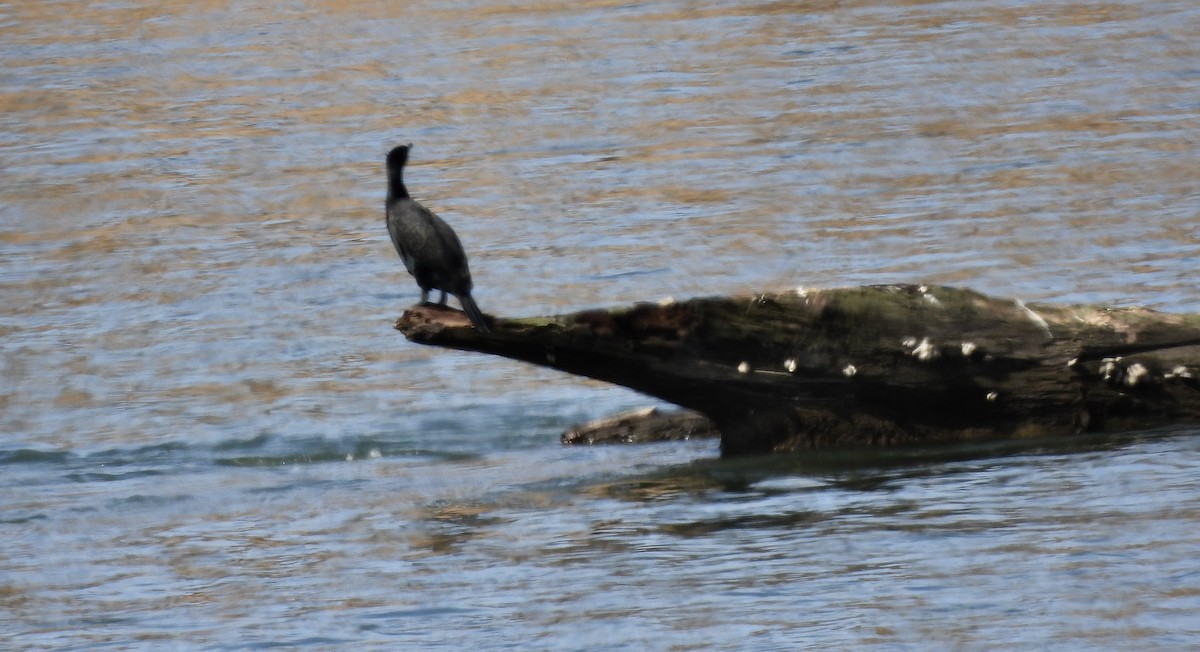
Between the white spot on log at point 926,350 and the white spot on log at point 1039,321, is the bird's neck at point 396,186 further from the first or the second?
the white spot on log at point 1039,321

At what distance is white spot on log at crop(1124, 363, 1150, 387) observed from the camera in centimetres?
806

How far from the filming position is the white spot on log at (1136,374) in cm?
806

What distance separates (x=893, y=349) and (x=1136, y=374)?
0.96m

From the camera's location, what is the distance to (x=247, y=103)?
816 inches

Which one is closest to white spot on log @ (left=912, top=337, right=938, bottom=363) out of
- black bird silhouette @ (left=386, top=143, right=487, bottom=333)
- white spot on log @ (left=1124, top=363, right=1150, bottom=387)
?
white spot on log @ (left=1124, top=363, right=1150, bottom=387)

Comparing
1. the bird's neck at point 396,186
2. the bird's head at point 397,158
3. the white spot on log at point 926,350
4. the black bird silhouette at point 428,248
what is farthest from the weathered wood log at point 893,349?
the bird's head at point 397,158

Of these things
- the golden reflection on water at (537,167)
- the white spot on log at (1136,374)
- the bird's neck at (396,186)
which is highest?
the bird's neck at (396,186)

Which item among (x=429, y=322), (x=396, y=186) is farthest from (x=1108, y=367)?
(x=396, y=186)

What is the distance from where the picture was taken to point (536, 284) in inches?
524

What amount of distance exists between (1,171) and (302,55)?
16.8ft

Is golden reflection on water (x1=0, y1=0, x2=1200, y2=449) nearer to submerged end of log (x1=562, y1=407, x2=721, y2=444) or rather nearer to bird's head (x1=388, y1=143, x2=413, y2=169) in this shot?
submerged end of log (x1=562, y1=407, x2=721, y2=444)

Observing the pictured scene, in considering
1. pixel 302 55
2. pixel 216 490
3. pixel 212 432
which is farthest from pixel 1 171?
pixel 216 490

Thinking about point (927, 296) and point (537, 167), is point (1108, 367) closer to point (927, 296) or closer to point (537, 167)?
point (927, 296)

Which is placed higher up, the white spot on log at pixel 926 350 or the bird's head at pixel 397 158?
the bird's head at pixel 397 158
